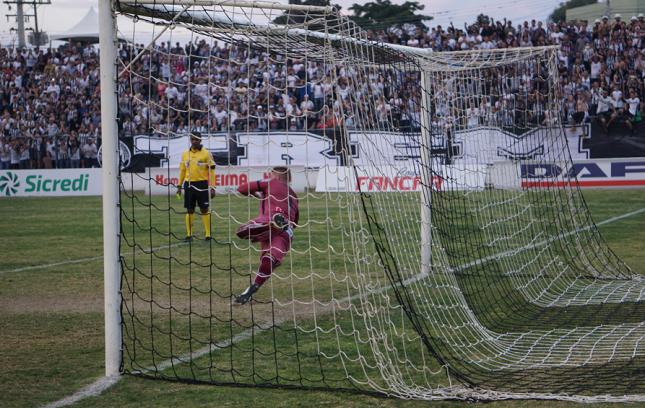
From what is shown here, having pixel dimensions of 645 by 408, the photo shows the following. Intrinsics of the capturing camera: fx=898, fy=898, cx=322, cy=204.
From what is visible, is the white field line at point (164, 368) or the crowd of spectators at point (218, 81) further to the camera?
the crowd of spectators at point (218, 81)

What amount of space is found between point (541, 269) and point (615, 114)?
16015 millimetres

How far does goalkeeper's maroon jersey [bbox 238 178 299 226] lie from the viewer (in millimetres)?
9312

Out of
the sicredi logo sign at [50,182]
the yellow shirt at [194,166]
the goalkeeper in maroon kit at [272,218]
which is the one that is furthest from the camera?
the sicredi logo sign at [50,182]

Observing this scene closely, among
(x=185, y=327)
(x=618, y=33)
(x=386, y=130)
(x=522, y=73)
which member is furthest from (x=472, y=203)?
(x=618, y=33)

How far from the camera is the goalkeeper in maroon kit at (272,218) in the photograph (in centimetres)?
930

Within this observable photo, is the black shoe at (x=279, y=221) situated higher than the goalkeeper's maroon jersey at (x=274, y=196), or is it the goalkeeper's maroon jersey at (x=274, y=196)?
the goalkeeper's maroon jersey at (x=274, y=196)

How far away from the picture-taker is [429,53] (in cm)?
1150

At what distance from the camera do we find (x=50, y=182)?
30922 millimetres

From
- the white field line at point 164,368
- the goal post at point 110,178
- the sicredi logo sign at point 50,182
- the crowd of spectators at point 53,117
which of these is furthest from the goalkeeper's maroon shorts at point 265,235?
the crowd of spectators at point 53,117

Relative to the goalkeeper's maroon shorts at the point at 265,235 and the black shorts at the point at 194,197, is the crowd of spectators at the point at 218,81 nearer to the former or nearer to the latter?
the black shorts at the point at 194,197

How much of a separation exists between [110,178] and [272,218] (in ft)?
8.59

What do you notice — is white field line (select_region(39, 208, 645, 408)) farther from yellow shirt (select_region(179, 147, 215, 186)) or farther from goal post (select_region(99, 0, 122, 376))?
yellow shirt (select_region(179, 147, 215, 186))

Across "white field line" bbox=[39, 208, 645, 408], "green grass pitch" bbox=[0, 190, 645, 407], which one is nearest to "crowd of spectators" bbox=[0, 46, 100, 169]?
"green grass pitch" bbox=[0, 190, 645, 407]

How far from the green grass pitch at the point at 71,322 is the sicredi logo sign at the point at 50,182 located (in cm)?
1036
